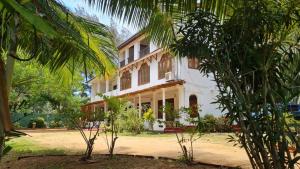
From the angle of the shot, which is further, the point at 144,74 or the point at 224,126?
the point at 144,74

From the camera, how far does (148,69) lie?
2509cm

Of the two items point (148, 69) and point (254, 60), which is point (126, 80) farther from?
point (254, 60)

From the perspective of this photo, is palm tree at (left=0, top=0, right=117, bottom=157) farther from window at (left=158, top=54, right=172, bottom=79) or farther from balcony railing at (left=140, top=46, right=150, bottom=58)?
balcony railing at (left=140, top=46, right=150, bottom=58)

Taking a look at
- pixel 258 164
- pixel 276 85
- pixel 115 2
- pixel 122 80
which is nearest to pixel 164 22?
pixel 115 2

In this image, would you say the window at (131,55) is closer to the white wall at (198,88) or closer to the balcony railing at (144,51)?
the balcony railing at (144,51)

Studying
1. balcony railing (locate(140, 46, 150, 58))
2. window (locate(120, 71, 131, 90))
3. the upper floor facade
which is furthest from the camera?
window (locate(120, 71, 131, 90))

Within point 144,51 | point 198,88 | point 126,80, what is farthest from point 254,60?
point 126,80

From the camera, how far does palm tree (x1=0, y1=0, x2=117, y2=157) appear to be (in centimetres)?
150

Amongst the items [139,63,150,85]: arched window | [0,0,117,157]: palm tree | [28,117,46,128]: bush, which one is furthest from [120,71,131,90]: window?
[0,0,117,157]: palm tree

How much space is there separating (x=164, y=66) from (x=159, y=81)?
3.76 feet

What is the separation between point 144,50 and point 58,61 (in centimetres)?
1904

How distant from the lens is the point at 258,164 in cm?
469

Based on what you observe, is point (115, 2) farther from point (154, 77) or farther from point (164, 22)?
point (154, 77)

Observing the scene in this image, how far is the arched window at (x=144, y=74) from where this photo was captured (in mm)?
25250
